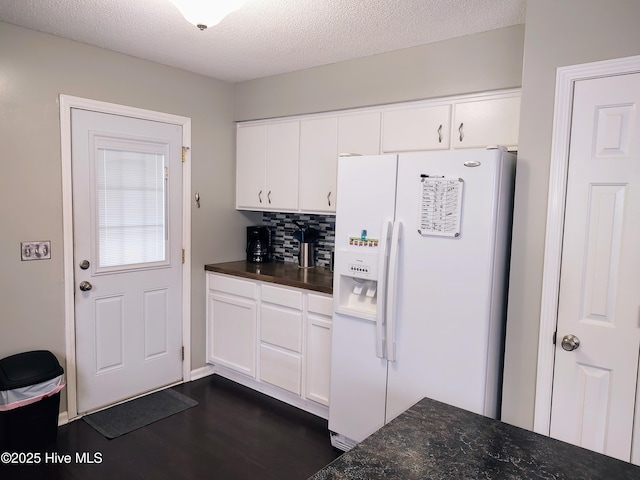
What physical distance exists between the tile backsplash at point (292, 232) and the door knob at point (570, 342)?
6.50ft

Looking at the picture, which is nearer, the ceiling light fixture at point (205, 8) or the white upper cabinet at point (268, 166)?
the ceiling light fixture at point (205, 8)

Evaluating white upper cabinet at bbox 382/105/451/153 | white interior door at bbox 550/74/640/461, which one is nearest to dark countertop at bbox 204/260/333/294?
white upper cabinet at bbox 382/105/451/153

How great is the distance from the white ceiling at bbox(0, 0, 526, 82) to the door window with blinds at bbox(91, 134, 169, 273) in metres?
0.67

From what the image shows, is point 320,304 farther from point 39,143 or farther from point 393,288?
point 39,143

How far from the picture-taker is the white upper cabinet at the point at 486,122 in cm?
245

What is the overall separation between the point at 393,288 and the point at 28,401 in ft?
6.98

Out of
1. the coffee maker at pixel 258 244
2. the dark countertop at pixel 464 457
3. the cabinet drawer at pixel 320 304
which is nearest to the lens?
the dark countertop at pixel 464 457

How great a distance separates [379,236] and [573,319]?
0.99m

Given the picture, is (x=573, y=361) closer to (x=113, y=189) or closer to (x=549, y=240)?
(x=549, y=240)

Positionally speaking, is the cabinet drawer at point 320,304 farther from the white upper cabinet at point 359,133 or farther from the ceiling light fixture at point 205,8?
the ceiling light fixture at point 205,8

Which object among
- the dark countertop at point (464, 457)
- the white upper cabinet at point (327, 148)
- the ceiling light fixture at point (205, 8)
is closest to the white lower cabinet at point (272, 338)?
the white upper cabinet at point (327, 148)

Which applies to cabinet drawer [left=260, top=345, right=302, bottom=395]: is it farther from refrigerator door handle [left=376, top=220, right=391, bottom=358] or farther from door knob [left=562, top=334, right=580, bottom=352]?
door knob [left=562, top=334, right=580, bottom=352]

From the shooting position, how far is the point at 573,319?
193 centimetres

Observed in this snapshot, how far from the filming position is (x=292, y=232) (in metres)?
3.93
